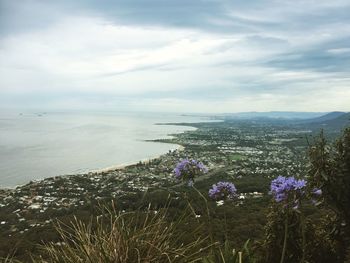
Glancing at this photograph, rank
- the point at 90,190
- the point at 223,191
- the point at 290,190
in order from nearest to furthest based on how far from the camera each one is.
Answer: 1. the point at 290,190
2. the point at 223,191
3. the point at 90,190

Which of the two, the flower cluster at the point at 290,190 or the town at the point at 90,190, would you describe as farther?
the town at the point at 90,190

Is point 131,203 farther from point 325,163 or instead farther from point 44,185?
point 325,163

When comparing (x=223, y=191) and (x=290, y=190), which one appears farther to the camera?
(x=223, y=191)

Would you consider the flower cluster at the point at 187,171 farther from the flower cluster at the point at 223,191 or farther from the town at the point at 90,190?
the town at the point at 90,190

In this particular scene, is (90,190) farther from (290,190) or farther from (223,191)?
(290,190)

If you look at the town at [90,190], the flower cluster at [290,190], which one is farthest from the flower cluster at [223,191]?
the town at [90,190]

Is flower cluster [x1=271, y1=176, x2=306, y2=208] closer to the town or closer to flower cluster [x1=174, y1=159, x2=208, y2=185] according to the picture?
flower cluster [x1=174, y1=159, x2=208, y2=185]

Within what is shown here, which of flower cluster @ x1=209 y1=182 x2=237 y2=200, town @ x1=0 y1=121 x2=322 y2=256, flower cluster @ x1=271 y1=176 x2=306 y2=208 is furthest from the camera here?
town @ x1=0 y1=121 x2=322 y2=256

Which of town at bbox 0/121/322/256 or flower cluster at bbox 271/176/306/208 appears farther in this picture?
town at bbox 0/121/322/256

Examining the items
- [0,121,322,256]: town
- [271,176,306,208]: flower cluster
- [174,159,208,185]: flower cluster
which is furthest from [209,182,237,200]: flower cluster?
[0,121,322,256]: town

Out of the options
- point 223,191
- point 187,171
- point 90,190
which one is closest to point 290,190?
point 223,191

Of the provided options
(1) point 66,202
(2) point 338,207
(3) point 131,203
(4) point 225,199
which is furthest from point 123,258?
(1) point 66,202
